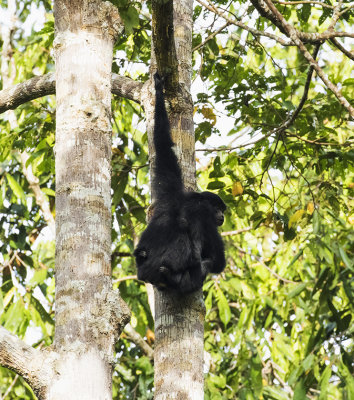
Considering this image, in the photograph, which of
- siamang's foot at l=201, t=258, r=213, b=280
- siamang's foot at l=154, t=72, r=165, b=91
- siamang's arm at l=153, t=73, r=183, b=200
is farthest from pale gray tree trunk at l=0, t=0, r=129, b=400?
siamang's foot at l=201, t=258, r=213, b=280

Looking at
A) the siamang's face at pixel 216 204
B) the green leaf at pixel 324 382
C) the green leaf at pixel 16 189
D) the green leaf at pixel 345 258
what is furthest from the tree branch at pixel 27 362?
the green leaf at pixel 16 189

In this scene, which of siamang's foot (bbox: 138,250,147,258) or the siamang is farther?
siamang's foot (bbox: 138,250,147,258)

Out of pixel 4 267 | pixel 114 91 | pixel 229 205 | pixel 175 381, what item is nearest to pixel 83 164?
pixel 175 381

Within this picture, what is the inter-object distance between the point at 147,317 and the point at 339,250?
3.40 m

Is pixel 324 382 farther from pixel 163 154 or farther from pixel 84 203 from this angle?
pixel 84 203

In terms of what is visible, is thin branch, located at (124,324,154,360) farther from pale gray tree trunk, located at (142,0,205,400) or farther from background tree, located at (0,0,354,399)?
pale gray tree trunk, located at (142,0,205,400)

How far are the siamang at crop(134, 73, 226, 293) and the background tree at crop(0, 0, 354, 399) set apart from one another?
46 centimetres

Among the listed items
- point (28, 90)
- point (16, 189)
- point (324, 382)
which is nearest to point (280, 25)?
point (28, 90)

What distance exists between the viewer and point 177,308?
382cm

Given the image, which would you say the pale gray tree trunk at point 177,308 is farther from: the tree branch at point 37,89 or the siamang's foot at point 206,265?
the siamang's foot at point 206,265

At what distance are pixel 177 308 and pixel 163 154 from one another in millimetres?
1161

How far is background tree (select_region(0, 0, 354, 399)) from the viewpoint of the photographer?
6059 millimetres

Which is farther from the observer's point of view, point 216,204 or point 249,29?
point 249,29

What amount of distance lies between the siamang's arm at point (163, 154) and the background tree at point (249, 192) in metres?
0.32
